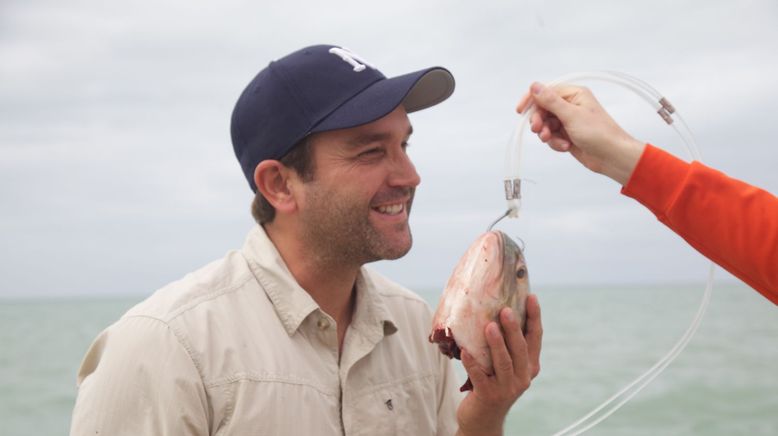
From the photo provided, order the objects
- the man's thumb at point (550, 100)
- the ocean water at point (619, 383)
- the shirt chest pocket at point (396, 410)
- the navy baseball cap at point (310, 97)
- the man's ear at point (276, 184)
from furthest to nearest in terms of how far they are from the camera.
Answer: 1. the ocean water at point (619, 383)
2. the man's ear at point (276, 184)
3. the navy baseball cap at point (310, 97)
4. the shirt chest pocket at point (396, 410)
5. the man's thumb at point (550, 100)

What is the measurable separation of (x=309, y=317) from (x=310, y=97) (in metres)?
0.87

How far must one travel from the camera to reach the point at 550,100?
112 inches

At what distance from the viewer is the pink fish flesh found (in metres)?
2.56

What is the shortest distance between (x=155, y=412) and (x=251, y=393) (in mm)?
324

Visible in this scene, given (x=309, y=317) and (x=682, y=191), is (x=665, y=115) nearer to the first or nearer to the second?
(x=682, y=191)

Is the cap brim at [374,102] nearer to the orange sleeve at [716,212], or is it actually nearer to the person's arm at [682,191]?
the person's arm at [682,191]

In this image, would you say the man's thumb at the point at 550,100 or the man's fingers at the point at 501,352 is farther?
the man's thumb at the point at 550,100

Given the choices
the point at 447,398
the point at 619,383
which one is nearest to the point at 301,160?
the point at 447,398

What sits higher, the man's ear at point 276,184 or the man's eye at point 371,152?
the man's eye at point 371,152

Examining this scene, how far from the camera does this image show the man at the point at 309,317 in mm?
2682

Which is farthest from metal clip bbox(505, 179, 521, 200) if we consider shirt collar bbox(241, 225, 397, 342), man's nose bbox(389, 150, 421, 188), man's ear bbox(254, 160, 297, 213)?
man's ear bbox(254, 160, 297, 213)

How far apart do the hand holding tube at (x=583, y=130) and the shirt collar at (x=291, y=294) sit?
1018mm

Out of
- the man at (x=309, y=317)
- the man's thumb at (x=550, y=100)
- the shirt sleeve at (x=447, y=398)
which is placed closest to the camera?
the man at (x=309, y=317)

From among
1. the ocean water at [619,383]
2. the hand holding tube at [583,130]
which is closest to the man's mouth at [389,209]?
the hand holding tube at [583,130]
